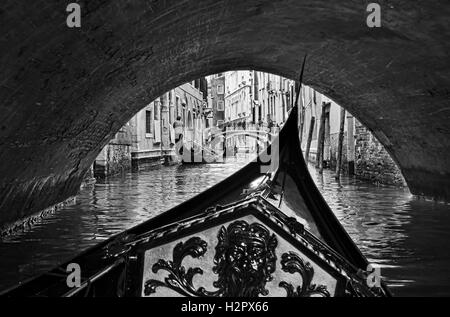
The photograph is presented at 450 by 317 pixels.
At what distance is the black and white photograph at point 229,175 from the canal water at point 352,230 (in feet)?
0.09

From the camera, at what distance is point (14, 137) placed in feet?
15.1

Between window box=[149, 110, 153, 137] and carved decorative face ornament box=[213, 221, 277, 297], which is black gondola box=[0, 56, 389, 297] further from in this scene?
window box=[149, 110, 153, 137]

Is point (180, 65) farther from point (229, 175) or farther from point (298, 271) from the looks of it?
point (298, 271)

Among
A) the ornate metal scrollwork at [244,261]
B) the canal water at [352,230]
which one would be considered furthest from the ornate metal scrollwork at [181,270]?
the canal water at [352,230]

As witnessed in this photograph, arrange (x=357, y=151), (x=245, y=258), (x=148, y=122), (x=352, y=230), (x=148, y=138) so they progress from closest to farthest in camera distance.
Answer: (x=245, y=258), (x=352, y=230), (x=357, y=151), (x=148, y=138), (x=148, y=122)

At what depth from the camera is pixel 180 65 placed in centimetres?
724

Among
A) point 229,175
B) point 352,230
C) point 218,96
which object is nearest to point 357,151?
point 352,230

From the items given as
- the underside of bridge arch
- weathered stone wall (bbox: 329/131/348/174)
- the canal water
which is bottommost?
the canal water

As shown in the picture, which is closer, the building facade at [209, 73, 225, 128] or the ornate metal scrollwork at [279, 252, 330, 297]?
the ornate metal scrollwork at [279, 252, 330, 297]

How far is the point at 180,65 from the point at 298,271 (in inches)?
209

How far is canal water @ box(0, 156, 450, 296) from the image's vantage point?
422 cm

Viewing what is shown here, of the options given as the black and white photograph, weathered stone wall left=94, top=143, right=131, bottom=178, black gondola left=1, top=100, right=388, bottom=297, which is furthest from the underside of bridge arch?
weathered stone wall left=94, top=143, right=131, bottom=178

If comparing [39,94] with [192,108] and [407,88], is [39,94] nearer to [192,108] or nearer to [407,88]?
[407,88]
